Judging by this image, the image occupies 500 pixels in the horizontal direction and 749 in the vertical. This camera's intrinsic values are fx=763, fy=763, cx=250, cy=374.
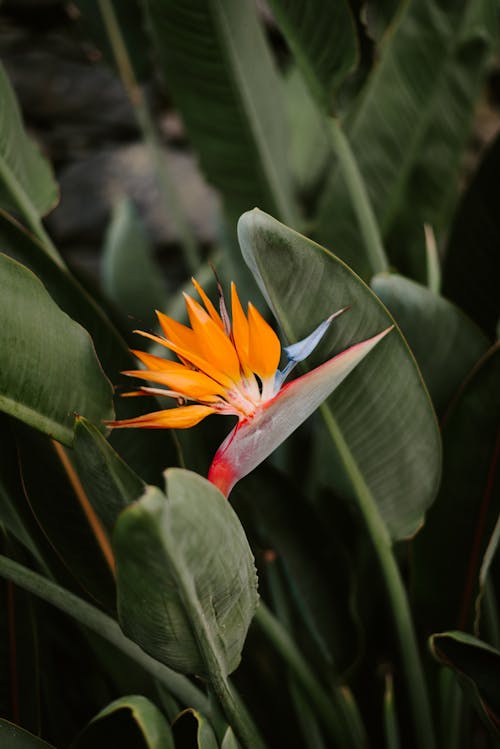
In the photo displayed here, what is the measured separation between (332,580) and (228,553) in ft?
1.02

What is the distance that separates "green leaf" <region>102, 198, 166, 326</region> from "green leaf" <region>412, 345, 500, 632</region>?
52 centimetres

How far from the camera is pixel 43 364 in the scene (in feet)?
1.38

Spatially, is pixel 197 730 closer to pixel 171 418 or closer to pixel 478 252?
pixel 171 418

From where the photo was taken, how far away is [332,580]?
2.12 ft

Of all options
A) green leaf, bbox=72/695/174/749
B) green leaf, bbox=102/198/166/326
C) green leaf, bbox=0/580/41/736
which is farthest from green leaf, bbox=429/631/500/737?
green leaf, bbox=102/198/166/326

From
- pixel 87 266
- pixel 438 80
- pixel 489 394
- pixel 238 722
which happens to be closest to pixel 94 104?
pixel 87 266

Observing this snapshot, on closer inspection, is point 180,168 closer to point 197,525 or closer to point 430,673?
point 430,673

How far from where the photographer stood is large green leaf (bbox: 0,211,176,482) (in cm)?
51

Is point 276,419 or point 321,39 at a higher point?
point 321,39

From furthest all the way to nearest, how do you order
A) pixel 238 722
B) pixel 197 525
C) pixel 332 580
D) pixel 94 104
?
pixel 94 104, pixel 332 580, pixel 238 722, pixel 197 525

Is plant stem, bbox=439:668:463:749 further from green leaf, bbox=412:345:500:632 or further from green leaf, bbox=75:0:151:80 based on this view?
green leaf, bbox=75:0:151:80

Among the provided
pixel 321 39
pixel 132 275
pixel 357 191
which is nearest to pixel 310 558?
pixel 357 191

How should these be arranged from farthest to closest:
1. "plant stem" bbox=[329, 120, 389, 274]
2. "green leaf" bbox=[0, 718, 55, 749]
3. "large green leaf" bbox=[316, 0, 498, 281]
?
"large green leaf" bbox=[316, 0, 498, 281], "plant stem" bbox=[329, 120, 389, 274], "green leaf" bbox=[0, 718, 55, 749]

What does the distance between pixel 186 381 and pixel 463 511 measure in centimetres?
30
